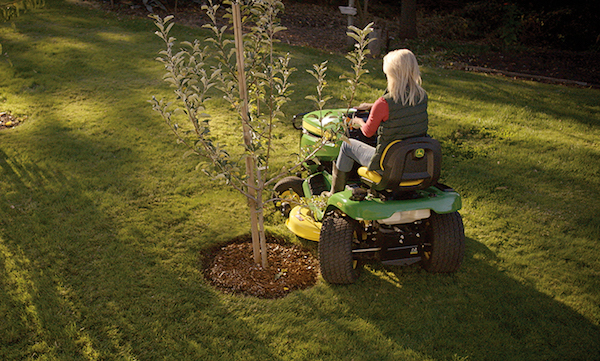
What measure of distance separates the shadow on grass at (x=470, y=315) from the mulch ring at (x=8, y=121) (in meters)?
5.30

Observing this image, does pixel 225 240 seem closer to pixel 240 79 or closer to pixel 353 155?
pixel 353 155

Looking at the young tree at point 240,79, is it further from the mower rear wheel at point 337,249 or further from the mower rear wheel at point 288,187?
the mower rear wheel at point 288,187

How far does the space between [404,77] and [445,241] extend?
130cm

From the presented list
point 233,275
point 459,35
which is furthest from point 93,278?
point 459,35

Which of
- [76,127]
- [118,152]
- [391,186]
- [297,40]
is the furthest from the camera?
[297,40]

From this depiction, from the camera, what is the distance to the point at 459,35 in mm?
14820

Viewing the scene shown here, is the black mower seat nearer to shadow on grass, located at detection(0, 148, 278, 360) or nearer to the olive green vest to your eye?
the olive green vest

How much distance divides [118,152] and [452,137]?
14.8ft

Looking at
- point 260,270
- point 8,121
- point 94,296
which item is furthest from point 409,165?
point 8,121

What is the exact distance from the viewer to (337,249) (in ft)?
11.6

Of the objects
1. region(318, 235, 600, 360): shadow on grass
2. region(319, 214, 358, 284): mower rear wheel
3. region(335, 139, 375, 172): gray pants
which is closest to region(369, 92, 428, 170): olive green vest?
region(335, 139, 375, 172): gray pants

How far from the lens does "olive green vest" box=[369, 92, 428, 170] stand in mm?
3307

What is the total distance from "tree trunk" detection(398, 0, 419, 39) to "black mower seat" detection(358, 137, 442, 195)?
11.0 m

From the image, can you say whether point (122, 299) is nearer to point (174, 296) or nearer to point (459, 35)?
point (174, 296)
